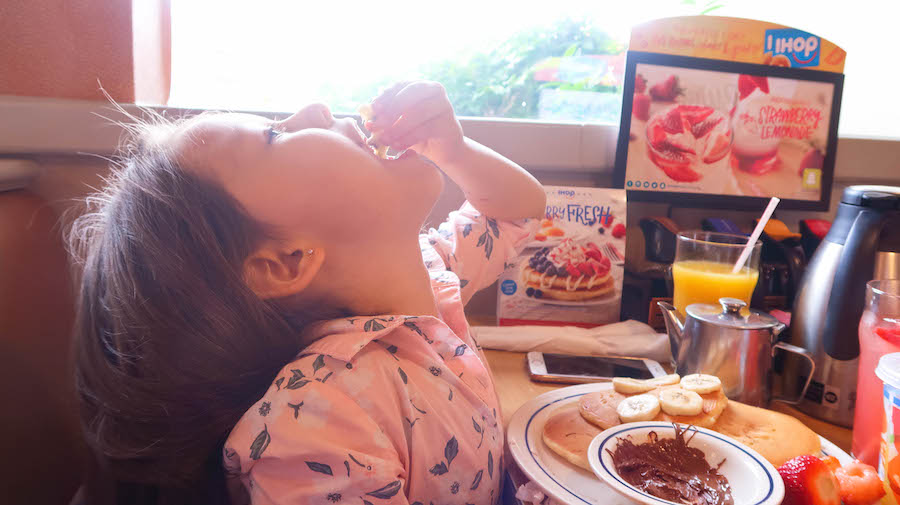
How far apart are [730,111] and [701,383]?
0.89m

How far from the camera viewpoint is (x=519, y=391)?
1032 mm

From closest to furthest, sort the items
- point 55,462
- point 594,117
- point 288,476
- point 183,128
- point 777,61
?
point 288,476, point 183,128, point 55,462, point 777,61, point 594,117

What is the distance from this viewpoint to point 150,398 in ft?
2.40

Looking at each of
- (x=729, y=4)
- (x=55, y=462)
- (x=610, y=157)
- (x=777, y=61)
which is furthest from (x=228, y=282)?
(x=729, y=4)

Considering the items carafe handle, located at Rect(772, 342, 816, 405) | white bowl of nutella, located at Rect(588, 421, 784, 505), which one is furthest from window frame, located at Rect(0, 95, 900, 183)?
white bowl of nutella, located at Rect(588, 421, 784, 505)

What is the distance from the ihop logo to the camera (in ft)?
4.78

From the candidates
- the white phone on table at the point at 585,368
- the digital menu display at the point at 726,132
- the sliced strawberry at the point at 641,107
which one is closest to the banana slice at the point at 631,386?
the white phone on table at the point at 585,368

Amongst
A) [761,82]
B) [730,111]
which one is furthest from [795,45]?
[730,111]

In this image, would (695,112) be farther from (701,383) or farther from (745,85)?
(701,383)

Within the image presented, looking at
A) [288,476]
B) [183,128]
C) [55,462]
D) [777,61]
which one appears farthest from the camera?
[777,61]

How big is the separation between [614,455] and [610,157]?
97 cm

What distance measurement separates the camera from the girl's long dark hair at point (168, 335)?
0.72 m

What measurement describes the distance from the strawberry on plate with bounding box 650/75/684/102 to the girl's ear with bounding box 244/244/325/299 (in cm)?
104

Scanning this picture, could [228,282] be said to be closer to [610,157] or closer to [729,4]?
→ [610,157]
